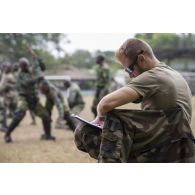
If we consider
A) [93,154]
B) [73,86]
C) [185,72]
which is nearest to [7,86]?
[73,86]

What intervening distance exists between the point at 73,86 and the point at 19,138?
1.33 metres

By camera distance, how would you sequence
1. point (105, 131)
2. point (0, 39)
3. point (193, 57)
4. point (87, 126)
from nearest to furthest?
1. point (105, 131)
2. point (87, 126)
3. point (193, 57)
4. point (0, 39)

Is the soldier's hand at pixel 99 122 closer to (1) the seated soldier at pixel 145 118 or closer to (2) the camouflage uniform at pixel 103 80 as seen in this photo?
(1) the seated soldier at pixel 145 118

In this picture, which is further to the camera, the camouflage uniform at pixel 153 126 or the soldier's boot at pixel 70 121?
the soldier's boot at pixel 70 121

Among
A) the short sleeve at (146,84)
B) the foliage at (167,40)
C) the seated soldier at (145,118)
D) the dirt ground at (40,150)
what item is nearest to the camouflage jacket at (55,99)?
the dirt ground at (40,150)

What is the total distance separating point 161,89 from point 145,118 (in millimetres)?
186

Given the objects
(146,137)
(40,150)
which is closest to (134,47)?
(146,137)

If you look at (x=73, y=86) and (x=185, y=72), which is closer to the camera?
(x=73, y=86)

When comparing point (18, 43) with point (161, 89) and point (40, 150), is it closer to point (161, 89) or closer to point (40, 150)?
point (40, 150)

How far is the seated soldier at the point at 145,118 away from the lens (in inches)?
106

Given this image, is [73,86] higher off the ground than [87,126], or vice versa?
[87,126]

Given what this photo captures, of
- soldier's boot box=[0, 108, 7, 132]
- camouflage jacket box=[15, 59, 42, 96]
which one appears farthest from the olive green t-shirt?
soldier's boot box=[0, 108, 7, 132]
